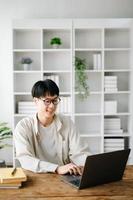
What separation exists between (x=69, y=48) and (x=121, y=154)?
9.65 feet

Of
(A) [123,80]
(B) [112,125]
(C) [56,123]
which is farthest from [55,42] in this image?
(C) [56,123]

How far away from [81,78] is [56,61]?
0.49 metres

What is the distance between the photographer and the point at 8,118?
4625mm

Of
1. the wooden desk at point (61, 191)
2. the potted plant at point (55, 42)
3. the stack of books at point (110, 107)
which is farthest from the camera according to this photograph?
the stack of books at point (110, 107)

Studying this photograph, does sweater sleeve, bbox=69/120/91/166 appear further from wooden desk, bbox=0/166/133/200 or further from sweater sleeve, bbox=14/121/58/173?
wooden desk, bbox=0/166/133/200

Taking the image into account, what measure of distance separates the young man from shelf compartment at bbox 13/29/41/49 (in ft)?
7.81

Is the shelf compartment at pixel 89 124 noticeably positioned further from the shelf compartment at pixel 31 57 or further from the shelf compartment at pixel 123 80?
the shelf compartment at pixel 31 57

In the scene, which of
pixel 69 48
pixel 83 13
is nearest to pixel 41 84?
pixel 69 48

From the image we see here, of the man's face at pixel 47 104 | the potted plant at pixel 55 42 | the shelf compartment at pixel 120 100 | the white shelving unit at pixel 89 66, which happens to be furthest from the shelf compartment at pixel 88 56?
the man's face at pixel 47 104

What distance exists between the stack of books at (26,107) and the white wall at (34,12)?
1.00 ft

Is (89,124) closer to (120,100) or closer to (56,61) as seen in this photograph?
(120,100)

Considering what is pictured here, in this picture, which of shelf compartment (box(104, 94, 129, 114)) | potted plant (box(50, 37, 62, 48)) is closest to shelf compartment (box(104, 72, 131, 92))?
shelf compartment (box(104, 94, 129, 114))

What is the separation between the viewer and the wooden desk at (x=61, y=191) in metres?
1.58

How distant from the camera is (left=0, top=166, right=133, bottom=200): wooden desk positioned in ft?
5.18
